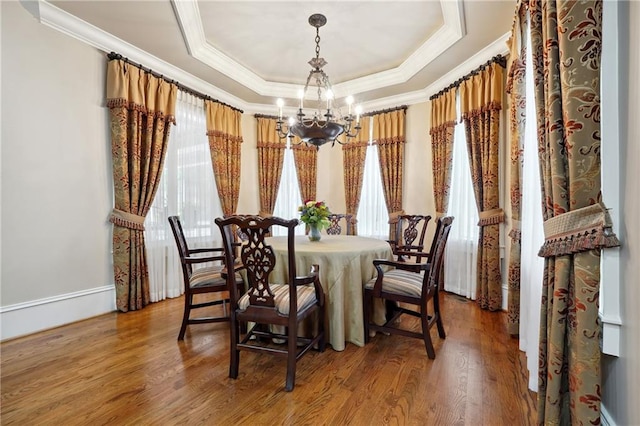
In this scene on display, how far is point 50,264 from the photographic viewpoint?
9.00ft

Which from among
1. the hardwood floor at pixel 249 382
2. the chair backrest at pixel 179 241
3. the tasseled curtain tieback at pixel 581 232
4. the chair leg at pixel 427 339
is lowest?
the hardwood floor at pixel 249 382

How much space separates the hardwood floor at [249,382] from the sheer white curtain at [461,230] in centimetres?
110

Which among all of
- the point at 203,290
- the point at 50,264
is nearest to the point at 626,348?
the point at 203,290

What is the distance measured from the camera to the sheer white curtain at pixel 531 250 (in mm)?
1825

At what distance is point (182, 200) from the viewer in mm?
3955

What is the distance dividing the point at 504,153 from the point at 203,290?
3.39 m

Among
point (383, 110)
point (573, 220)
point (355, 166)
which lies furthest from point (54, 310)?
point (383, 110)

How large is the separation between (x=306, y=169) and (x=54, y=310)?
3697 mm

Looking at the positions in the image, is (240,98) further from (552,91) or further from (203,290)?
(552,91)

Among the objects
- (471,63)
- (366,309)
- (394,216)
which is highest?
(471,63)

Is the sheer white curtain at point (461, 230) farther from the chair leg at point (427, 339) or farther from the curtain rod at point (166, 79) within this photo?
the curtain rod at point (166, 79)

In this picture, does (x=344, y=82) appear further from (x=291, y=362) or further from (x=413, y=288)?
(x=291, y=362)

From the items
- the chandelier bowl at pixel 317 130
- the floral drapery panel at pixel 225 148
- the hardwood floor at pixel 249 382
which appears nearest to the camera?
the hardwood floor at pixel 249 382

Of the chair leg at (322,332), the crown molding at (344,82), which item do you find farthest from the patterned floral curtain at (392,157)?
the chair leg at (322,332)
